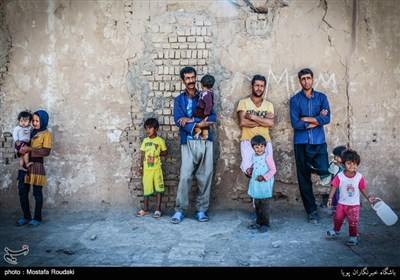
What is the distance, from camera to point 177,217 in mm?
4609

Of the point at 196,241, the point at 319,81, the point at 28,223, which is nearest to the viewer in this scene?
the point at 196,241

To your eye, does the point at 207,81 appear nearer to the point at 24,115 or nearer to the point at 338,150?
the point at 338,150

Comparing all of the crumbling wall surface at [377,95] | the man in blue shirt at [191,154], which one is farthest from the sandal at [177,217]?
the crumbling wall surface at [377,95]

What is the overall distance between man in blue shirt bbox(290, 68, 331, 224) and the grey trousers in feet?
3.80

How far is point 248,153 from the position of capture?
4.73 metres

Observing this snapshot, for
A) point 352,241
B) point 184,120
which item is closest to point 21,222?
point 184,120

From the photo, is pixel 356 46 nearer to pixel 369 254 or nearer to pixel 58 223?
pixel 369 254

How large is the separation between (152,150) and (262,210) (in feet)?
5.39

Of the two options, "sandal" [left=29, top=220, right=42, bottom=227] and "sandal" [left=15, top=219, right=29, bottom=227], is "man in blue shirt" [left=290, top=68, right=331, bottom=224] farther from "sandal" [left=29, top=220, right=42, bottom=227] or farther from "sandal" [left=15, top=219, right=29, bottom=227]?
"sandal" [left=15, top=219, right=29, bottom=227]

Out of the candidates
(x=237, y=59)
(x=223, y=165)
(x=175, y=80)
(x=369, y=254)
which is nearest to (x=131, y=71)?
(x=175, y=80)

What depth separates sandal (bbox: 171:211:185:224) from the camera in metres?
4.57

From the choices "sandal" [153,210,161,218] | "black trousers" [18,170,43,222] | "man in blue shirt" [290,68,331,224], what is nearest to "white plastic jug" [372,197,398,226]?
"man in blue shirt" [290,68,331,224]

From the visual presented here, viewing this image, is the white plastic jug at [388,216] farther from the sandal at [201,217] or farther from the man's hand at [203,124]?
the man's hand at [203,124]

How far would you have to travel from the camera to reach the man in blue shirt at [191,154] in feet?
15.2
